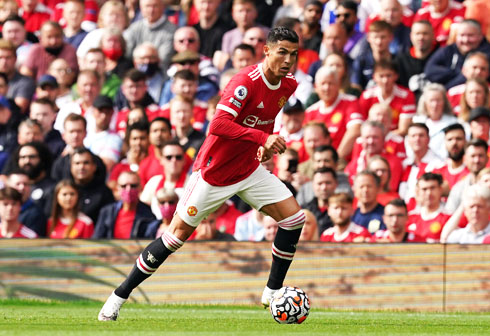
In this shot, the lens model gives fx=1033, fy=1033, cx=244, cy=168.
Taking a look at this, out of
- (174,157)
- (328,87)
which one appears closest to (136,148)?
(174,157)

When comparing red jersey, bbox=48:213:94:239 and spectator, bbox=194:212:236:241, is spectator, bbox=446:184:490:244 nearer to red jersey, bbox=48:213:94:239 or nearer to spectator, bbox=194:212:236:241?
spectator, bbox=194:212:236:241

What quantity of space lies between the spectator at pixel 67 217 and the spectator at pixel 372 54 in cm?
423

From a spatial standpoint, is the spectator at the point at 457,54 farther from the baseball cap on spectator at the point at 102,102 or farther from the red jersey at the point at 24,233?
the red jersey at the point at 24,233

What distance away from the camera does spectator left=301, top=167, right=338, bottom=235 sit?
12820 mm

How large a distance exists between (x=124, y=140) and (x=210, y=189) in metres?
6.20

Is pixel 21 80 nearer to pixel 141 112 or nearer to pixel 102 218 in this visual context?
pixel 141 112

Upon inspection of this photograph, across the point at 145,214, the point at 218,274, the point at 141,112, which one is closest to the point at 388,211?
the point at 218,274

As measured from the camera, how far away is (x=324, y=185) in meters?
12.9

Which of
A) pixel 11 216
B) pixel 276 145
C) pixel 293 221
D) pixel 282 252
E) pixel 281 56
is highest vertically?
pixel 281 56

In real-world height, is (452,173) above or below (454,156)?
below

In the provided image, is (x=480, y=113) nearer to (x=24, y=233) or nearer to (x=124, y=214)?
(x=124, y=214)

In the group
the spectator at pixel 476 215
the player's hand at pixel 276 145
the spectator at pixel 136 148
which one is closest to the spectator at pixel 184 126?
the spectator at pixel 136 148

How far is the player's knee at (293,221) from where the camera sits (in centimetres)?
907

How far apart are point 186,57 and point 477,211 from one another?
17.8 feet
